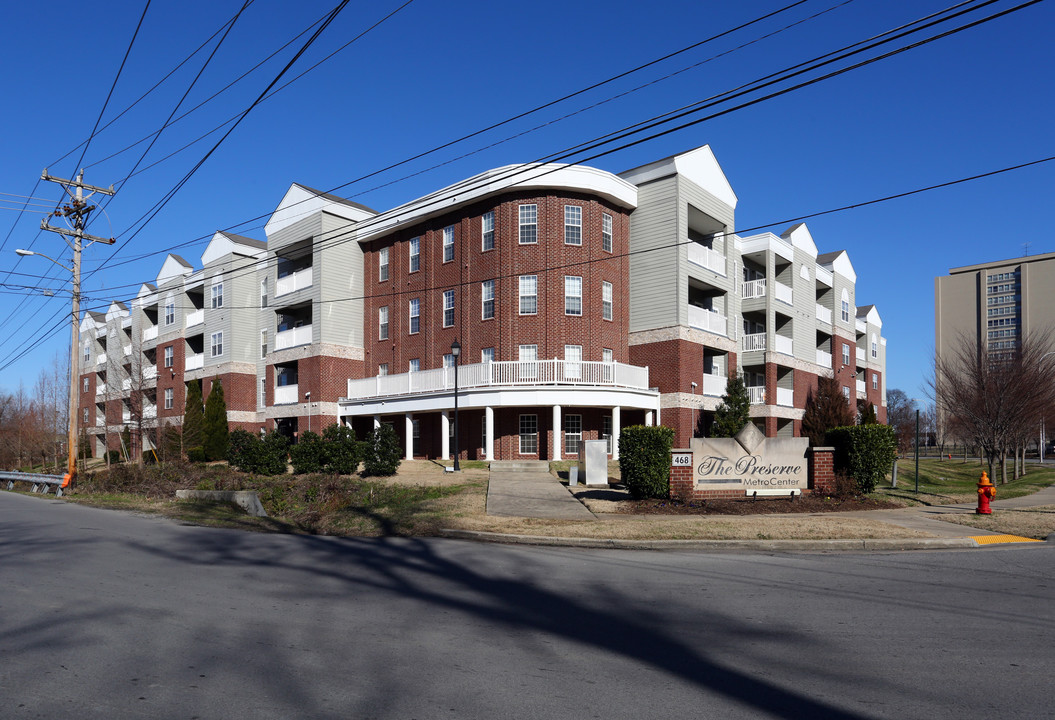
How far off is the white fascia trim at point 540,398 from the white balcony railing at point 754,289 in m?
12.0

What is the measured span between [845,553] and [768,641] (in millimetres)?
6282

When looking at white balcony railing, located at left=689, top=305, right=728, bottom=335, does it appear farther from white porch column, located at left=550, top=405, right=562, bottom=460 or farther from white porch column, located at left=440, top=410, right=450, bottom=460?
white porch column, located at left=440, top=410, right=450, bottom=460

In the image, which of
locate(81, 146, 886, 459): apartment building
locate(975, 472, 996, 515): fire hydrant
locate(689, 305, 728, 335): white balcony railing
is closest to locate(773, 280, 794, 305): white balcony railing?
locate(81, 146, 886, 459): apartment building

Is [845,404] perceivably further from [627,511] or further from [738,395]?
[627,511]

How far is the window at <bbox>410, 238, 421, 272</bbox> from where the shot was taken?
34.9 metres

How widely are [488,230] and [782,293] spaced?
18.2 metres

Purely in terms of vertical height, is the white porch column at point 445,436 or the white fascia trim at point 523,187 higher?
the white fascia trim at point 523,187

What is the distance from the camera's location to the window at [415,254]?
34.9 meters

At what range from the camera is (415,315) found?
34812 mm

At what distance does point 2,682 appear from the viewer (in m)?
5.27

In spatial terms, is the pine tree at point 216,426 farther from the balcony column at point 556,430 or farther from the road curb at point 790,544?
A: the road curb at point 790,544

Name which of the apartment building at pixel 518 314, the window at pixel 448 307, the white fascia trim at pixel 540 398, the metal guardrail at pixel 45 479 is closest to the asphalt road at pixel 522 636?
the apartment building at pixel 518 314

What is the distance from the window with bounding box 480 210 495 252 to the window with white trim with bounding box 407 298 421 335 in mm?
4965

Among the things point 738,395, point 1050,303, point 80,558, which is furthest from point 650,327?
point 1050,303
